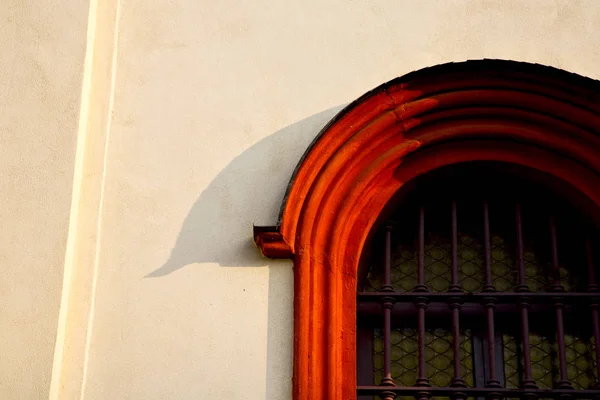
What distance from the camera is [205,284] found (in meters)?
5.84

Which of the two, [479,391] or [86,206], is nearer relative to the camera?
[479,391]

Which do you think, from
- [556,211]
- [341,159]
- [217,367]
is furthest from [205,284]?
[556,211]

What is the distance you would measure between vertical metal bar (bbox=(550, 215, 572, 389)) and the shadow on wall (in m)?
1.19

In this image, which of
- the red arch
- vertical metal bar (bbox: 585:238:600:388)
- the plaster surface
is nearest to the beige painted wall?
the plaster surface

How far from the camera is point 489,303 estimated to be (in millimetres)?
6023

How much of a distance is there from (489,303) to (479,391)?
1.39 ft

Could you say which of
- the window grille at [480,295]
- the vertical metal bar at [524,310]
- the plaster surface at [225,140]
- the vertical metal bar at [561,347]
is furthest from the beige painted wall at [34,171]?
the vertical metal bar at [561,347]

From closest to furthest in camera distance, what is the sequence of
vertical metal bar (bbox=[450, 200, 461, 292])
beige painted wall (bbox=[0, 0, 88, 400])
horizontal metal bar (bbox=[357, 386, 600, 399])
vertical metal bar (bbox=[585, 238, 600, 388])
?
beige painted wall (bbox=[0, 0, 88, 400]), horizontal metal bar (bbox=[357, 386, 600, 399]), vertical metal bar (bbox=[585, 238, 600, 388]), vertical metal bar (bbox=[450, 200, 461, 292])

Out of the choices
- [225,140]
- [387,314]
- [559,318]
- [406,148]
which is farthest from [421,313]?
[225,140]

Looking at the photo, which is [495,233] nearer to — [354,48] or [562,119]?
[562,119]

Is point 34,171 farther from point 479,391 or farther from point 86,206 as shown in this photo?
point 479,391

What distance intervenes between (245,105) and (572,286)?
1765 millimetres

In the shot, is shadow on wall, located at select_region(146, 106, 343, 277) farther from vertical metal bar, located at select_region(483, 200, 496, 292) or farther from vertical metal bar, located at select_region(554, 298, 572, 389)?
vertical metal bar, located at select_region(554, 298, 572, 389)

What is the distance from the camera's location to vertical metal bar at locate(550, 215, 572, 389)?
19.2ft
